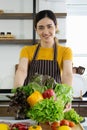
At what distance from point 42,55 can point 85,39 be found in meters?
2.23

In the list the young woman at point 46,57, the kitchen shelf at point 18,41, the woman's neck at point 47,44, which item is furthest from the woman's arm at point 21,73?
the kitchen shelf at point 18,41

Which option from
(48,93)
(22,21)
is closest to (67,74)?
(48,93)

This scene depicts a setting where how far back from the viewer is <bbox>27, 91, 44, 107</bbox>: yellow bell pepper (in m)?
1.19

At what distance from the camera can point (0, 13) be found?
12.6 ft

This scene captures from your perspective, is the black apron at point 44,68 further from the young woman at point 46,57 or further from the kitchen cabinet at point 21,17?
the kitchen cabinet at point 21,17

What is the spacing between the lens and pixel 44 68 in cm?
193

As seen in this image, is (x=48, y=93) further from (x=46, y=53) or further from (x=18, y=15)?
(x=18, y=15)

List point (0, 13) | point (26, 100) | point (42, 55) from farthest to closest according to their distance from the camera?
1. point (0, 13)
2. point (42, 55)
3. point (26, 100)

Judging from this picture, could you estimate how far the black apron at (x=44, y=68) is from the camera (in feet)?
6.13

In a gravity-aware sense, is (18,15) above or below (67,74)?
above

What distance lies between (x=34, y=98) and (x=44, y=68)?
0.75 m

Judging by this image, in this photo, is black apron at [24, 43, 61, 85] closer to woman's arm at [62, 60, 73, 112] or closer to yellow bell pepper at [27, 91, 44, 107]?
woman's arm at [62, 60, 73, 112]

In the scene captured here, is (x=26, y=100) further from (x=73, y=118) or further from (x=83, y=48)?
(x=83, y=48)

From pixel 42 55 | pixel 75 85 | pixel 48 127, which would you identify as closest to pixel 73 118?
pixel 48 127
